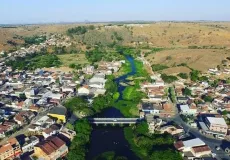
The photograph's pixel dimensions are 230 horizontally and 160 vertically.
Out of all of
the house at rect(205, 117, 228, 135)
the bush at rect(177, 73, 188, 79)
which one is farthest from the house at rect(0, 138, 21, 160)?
the bush at rect(177, 73, 188, 79)

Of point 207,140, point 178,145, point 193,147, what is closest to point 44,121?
point 178,145

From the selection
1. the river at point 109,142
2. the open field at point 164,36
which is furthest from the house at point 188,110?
the open field at point 164,36

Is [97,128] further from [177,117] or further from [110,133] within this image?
[177,117]

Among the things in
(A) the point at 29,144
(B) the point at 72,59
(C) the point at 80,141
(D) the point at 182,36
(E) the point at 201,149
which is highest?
(D) the point at 182,36

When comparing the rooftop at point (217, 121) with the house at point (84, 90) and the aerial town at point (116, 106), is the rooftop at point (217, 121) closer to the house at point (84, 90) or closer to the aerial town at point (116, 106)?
the aerial town at point (116, 106)

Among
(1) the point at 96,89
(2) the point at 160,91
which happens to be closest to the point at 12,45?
(1) the point at 96,89

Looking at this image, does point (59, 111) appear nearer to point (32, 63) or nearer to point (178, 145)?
point (178, 145)
